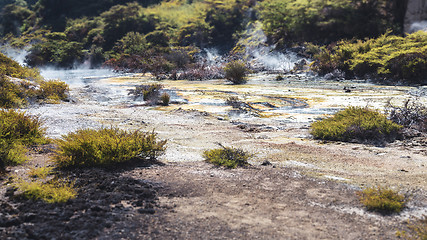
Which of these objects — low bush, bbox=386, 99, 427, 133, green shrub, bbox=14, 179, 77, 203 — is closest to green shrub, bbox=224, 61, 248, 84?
low bush, bbox=386, 99, 427, 133

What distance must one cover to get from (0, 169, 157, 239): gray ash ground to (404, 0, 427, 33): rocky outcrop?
21.6m

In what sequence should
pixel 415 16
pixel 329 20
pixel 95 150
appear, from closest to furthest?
pixel 95 150
pixel 415 16
pixel 329 20

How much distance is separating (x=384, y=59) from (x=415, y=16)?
769cm

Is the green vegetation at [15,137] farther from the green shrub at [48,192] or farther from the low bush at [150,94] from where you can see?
the low bush at [150,94]

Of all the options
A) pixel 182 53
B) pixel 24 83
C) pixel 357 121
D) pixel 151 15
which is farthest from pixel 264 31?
pixel 357 121

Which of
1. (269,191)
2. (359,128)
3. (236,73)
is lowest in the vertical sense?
(269,191)

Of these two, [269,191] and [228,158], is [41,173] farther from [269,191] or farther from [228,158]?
[269,191]

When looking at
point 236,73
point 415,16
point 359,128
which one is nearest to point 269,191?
point 359,128

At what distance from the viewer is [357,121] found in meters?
6.63

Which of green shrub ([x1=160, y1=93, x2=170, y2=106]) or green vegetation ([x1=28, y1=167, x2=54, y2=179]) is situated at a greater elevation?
green shrub ([x1=160, y1=93, x2=170, y2=106])

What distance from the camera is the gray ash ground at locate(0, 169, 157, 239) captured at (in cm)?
282

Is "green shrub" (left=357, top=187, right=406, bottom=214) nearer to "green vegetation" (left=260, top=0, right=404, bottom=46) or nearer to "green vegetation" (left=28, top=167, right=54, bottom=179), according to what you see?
"green vegetation" (left=28, top=167, right=54, bottom=179)

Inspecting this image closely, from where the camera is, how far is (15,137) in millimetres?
5418

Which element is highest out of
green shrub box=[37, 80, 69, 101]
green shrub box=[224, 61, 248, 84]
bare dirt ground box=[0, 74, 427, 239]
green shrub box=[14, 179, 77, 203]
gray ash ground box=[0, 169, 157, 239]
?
green shrub box=[224, 61, 248, 84]
